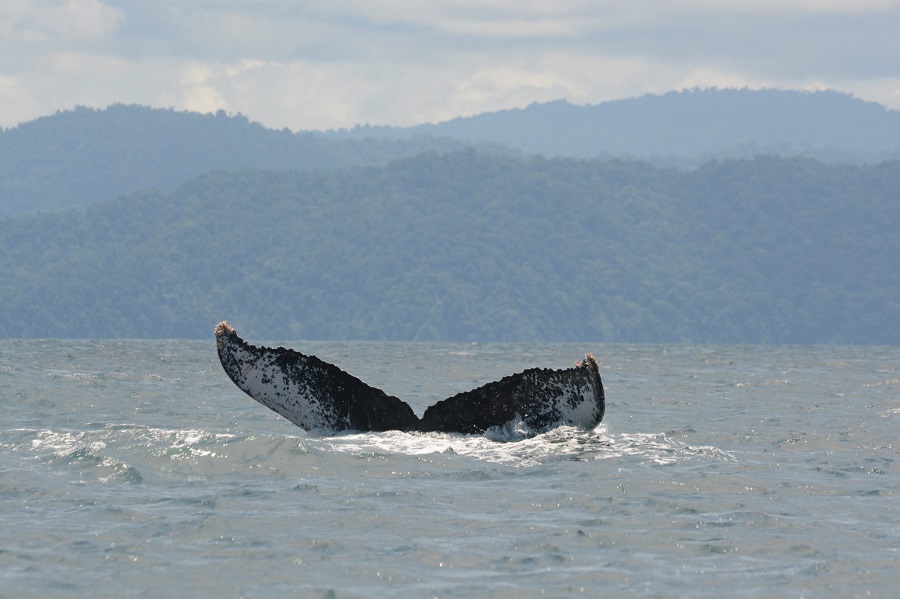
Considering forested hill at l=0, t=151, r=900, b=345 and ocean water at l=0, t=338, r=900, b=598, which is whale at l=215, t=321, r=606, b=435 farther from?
forested hill at l=0, t=151, r=900, b=345

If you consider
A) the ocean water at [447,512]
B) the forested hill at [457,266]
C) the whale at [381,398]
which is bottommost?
the ocean water at [447,512]

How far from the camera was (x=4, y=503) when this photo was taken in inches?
469

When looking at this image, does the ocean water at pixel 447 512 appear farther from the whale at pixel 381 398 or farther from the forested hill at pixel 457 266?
the forested hill at pixel 457 266

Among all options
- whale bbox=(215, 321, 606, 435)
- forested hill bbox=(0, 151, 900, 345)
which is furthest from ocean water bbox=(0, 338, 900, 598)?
Result: forested hill bbox=(0, 151, 900, 345)

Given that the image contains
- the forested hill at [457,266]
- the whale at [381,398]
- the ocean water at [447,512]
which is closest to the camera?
the ocean water at [447,512]

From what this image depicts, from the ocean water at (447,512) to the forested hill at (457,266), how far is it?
13093 centimetres

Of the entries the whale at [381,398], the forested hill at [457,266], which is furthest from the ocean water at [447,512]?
the forested hill at [457,266]

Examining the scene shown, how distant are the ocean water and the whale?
20 cm

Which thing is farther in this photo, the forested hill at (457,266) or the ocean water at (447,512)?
the forested hill at (457,266)

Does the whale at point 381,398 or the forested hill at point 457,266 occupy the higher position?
the forested hill at point 457,266

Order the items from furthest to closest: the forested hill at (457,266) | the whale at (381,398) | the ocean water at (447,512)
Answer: the forested hill at (457,266) → the whale at (381,398) → the ocean water at (447,512)

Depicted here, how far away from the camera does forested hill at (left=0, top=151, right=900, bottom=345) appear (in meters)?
151

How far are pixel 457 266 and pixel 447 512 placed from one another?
16037cm

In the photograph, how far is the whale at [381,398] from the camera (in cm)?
1309
